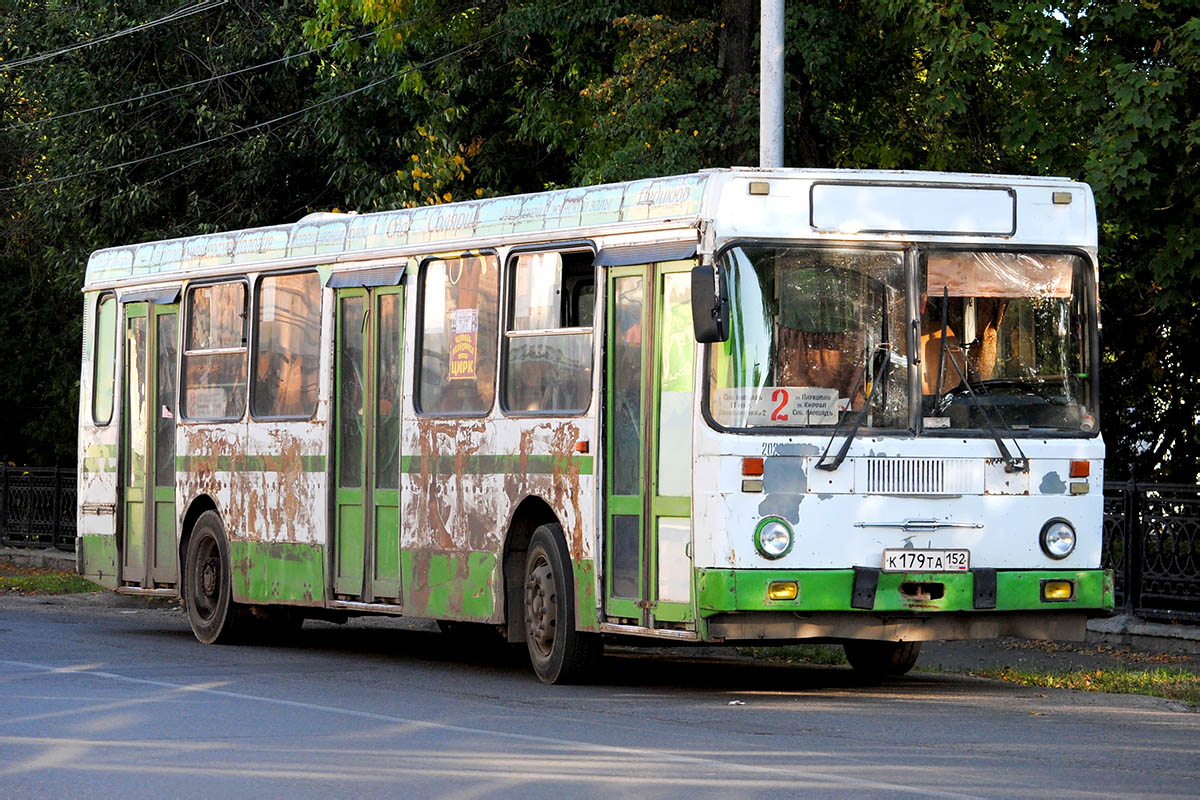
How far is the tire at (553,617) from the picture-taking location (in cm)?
1284

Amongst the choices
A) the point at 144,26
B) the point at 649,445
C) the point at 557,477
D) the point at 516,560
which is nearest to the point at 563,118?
the point at 144,26

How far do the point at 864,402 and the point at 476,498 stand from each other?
10.0 feet

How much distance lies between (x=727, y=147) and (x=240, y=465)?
6.23 metres

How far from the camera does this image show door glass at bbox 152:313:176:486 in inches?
690

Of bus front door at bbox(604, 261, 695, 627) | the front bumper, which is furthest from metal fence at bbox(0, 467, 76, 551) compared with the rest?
the front bumper

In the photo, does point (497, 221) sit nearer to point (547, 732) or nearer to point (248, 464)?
point (248, 464)

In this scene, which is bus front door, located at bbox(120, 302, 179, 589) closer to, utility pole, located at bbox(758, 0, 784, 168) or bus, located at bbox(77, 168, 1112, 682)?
bus, located at bbox(77, 168, 1112, 682)

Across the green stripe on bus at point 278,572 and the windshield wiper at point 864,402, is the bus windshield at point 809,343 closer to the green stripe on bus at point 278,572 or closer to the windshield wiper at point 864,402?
the windshield wiper at point 864,402

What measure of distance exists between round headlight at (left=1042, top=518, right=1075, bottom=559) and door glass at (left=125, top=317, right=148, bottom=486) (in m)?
8.54

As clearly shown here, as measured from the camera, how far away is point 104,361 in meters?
18.6

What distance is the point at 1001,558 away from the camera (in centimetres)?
1208

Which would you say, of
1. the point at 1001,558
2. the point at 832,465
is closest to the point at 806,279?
the point at 832,465

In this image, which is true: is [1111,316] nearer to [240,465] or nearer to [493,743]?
[240,465]

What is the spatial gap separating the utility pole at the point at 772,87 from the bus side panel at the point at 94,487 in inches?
242
